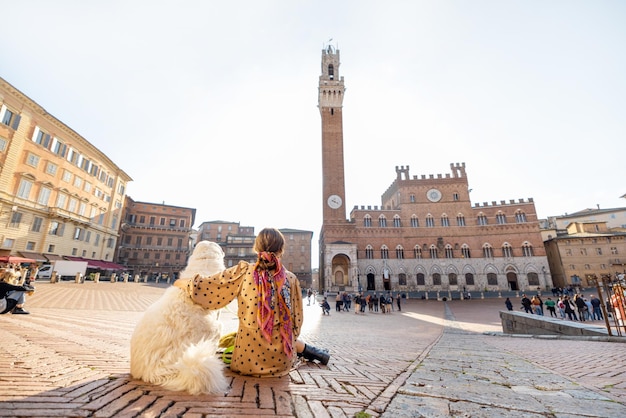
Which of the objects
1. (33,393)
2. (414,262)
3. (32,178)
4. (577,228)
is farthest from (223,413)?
(577,228)

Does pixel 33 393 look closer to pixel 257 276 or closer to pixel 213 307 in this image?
pixel 213 307

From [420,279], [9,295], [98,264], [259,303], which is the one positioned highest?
[98,264]

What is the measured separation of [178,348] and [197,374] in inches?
15.7

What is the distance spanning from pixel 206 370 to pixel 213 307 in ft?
1.76

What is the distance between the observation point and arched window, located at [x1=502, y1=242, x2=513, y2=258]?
1355 inches

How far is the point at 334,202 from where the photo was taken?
3562 centimetres

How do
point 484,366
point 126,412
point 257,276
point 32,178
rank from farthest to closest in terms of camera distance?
point 32,178
point 484,366
point 257,276
point 126,412

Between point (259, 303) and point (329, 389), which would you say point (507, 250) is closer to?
point (329, 389)

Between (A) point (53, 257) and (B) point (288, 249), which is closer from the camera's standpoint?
(A) point (53, 257)

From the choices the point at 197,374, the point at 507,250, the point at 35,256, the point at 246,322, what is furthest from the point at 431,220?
the point at 35,256

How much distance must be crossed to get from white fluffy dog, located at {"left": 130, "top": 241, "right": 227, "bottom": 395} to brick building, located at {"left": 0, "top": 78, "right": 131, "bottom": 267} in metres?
28.0

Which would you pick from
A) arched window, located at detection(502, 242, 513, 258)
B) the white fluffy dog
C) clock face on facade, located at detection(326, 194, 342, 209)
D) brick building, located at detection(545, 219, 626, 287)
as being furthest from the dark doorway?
the white fluffy dog

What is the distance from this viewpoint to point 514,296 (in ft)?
98.1

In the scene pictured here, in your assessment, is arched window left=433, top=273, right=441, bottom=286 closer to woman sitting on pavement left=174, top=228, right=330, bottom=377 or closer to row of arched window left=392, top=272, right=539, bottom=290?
row of arched window left=392, top=272, right=539, bottom=290
